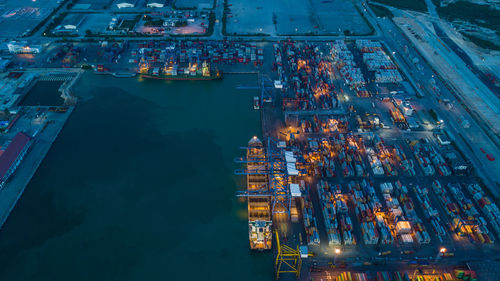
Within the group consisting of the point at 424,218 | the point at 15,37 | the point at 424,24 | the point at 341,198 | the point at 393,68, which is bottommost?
the point at 424,218

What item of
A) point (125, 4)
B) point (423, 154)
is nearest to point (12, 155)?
point (423, 154)

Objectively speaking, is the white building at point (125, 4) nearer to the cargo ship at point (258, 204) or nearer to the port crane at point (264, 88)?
the port crane at point (264, 88)

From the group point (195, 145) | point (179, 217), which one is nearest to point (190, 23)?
point (195, 145)

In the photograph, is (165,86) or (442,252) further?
(165,86)

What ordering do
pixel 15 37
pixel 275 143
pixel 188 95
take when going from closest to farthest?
1. pixel 275 143
2. pixel 188 95
3. pixel 15 37

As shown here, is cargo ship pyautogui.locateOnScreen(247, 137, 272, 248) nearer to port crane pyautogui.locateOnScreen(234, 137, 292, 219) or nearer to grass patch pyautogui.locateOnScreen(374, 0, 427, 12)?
port crane pyautogui.locateOnScreen(234, 137, 292, 219)

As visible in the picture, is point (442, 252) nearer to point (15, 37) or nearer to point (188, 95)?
point (188, 95)
